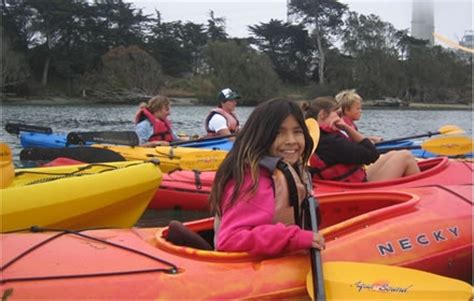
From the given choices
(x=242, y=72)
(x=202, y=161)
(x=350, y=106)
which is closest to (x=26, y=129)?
(x=202, y=161)

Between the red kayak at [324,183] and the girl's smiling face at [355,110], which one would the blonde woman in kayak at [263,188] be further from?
the girl's smiling face at [355,110]

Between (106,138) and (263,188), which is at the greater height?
(263,188)

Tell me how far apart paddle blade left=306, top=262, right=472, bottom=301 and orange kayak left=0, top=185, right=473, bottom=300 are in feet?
0.48

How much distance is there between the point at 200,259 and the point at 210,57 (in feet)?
140

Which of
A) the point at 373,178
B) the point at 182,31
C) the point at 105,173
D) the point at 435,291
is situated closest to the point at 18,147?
the point at 105,173

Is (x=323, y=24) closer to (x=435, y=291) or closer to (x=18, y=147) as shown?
(x=18, y=147)

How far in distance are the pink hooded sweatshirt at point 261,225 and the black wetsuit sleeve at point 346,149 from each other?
1701mm

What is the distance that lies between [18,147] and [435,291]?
9.15m

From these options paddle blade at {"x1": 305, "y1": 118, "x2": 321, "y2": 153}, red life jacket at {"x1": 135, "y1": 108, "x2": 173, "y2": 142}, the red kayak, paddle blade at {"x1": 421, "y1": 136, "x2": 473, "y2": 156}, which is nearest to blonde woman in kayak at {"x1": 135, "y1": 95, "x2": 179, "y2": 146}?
red life jacket at {"x1": 135, "y1": 108, "x2": 173, "y2": 142}

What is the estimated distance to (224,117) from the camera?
281 inches

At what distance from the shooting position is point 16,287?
1.98 meters

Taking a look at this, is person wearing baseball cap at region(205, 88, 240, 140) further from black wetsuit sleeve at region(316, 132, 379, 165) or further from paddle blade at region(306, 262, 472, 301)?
paddle blade at region(306, 262, 472, 301)

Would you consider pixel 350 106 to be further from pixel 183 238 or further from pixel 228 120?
pixel 228 120

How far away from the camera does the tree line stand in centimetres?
4066
